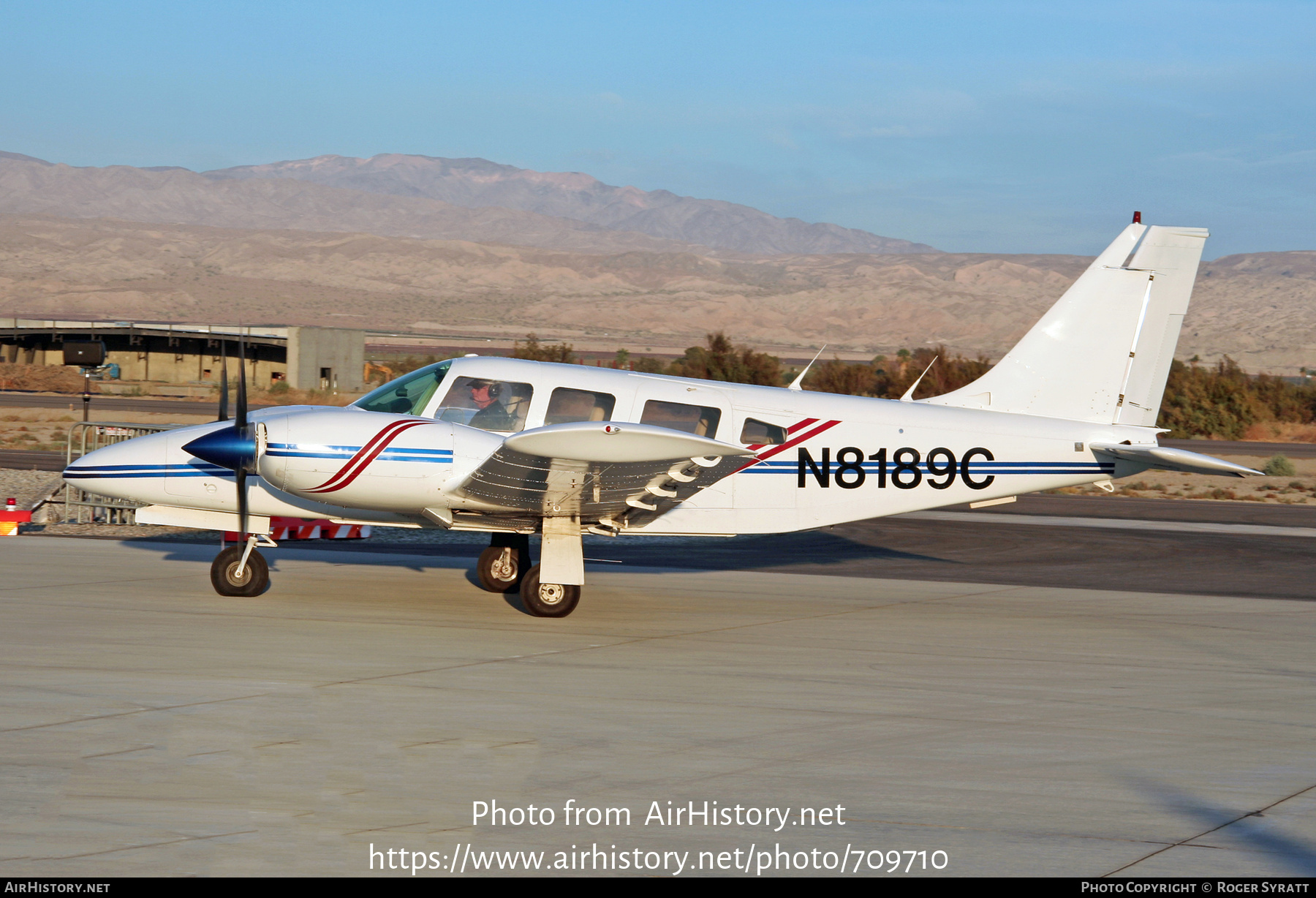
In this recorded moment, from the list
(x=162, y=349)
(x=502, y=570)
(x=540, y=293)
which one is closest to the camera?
(x=502, y=570)

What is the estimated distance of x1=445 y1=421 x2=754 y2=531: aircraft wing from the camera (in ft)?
34.5

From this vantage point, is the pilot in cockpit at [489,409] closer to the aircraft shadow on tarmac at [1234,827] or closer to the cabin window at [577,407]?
the cabin window at [577,407]

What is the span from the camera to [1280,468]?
36031mm

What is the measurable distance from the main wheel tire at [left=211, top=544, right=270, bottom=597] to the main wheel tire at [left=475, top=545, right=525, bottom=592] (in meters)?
2.42

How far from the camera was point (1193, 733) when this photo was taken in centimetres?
803

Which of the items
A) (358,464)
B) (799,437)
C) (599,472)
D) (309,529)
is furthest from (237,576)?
(799,437)

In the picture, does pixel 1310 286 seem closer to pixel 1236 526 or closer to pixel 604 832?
pixel 1236 526

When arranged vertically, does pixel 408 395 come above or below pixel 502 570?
above

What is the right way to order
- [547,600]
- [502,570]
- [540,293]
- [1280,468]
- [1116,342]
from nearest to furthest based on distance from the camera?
[547,600], [502,570], [1116,342], [1280,468], [540,293]

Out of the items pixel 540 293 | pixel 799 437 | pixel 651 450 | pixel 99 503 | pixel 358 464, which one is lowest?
pixel 99 503

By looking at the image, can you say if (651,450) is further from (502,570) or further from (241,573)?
(241,573)

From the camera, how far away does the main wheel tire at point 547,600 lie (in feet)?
39.7

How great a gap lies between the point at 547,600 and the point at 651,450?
2.34m

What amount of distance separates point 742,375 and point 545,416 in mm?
34182
